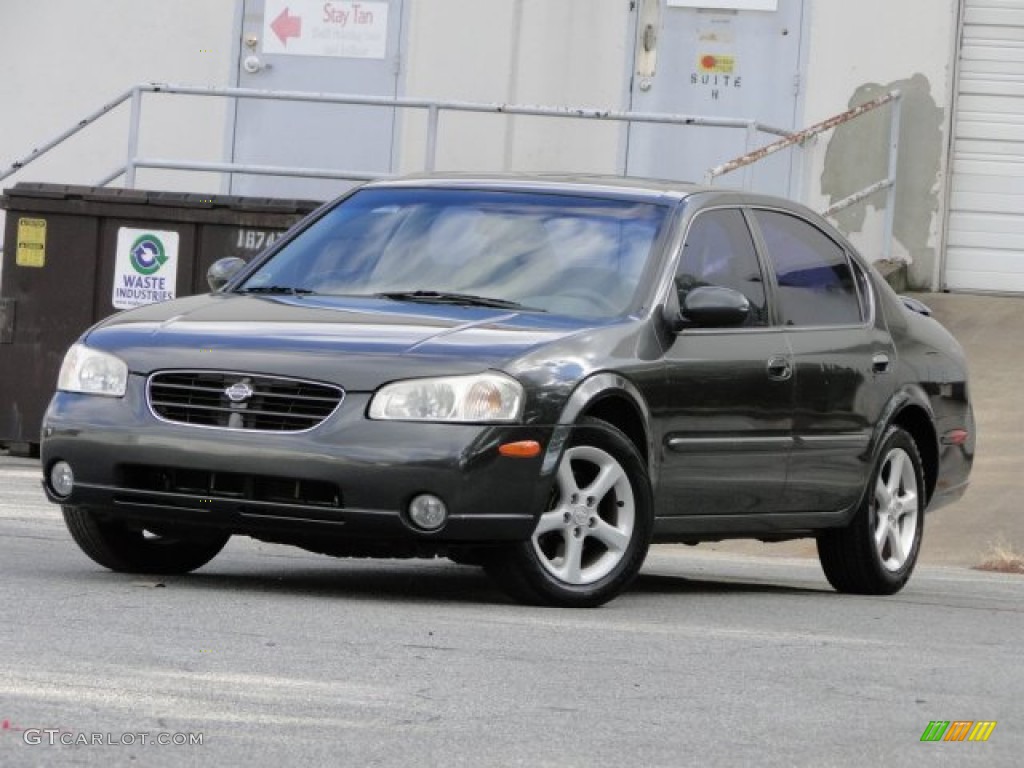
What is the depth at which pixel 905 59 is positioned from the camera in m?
19.0

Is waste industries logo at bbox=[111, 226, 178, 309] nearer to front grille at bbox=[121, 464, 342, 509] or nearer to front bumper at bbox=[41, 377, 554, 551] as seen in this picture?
front bumper at bbox=[41, 377, 554, 551]

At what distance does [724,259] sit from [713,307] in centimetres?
67

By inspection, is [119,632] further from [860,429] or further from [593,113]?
[593,113]

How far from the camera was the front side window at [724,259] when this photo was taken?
8938 mm

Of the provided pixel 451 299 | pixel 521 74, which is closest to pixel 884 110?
pixel 521 74

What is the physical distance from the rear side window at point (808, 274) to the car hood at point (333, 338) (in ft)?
4.81

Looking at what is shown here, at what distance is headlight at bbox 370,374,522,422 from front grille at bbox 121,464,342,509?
1.02 ft

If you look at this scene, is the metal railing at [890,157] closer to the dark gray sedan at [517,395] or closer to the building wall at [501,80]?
the building wall at [501,80]

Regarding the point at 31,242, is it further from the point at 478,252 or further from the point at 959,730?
the point at 959,730

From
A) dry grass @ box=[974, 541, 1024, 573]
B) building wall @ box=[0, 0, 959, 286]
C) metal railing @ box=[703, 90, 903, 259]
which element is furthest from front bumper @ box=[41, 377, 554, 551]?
building wall @ box=[0, 0, 959, 286]

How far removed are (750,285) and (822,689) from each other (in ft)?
9.89

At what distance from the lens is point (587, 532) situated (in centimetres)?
808

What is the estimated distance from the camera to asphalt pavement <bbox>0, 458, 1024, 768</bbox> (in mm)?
5281

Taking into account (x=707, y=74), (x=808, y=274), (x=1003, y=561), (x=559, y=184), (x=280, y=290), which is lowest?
(x=1003, y=561)
